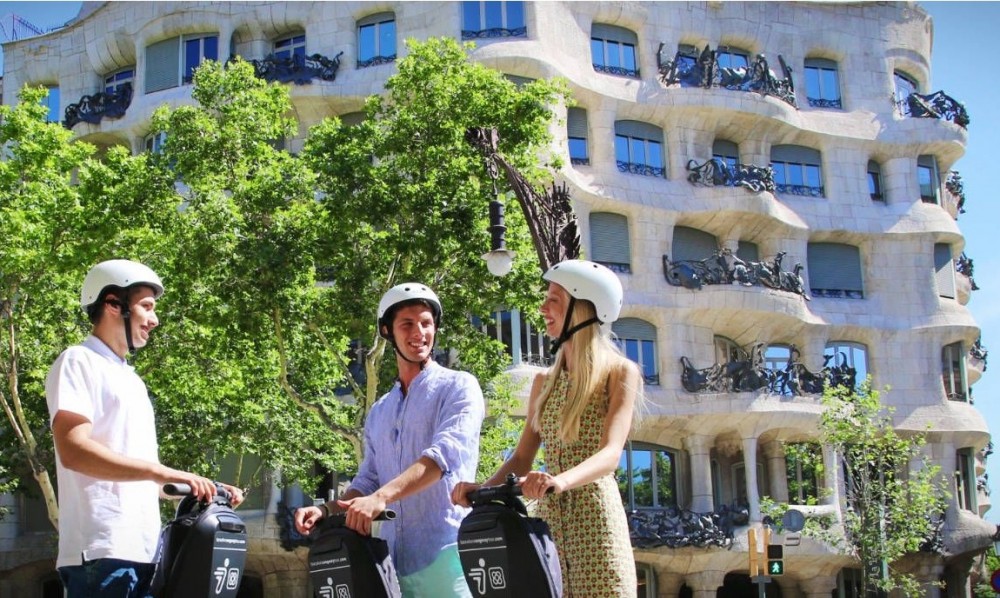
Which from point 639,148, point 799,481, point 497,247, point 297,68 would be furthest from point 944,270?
point 497,247

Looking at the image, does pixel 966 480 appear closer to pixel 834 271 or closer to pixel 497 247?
pixel 834 271

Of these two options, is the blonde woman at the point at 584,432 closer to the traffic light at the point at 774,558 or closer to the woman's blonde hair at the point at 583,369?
the woman's blonde hair at the point at 583,369

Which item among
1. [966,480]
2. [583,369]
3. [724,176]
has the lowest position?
[966,480]

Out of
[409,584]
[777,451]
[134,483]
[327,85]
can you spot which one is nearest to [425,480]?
[409,584]

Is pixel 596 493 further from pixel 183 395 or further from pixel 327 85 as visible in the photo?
pixel 327 85

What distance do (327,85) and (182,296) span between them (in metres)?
11.7

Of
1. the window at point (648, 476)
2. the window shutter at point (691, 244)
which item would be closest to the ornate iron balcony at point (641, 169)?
the window shutter at point (691, 244)

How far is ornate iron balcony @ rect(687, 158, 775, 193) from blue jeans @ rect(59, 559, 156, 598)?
30.6 meters

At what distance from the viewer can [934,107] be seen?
3778 cm

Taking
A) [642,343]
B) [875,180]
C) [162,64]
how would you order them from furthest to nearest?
1. [875,180]
2. [162,64]
3. [642,343]

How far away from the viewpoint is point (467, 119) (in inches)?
837

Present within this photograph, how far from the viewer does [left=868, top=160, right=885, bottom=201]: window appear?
123 ft

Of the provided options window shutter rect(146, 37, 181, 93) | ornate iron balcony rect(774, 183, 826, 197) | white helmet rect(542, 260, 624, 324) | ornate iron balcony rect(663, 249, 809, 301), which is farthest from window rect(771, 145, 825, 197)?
white helmet rect(542, 260, 624, 324)

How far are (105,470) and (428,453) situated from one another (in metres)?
1.15
